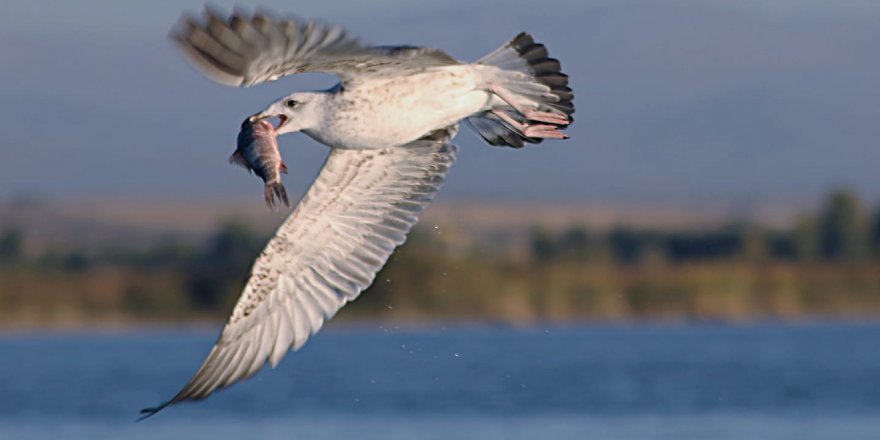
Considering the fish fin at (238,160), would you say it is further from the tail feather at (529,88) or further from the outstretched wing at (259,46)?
the tail feather at (529,88)

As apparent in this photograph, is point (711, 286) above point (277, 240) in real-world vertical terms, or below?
above

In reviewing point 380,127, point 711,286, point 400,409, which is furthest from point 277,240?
point 711,286

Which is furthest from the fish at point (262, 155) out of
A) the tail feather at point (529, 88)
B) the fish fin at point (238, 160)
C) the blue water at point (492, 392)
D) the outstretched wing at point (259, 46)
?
the blue water at point (492, 392)

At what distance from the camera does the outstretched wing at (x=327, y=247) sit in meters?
9.49

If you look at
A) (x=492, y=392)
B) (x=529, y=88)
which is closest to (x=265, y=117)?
(x=529, y=88)

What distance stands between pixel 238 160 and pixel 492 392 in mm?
12655

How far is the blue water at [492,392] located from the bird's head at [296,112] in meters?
8.17

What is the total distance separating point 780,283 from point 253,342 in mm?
16933

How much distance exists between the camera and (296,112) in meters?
8.41

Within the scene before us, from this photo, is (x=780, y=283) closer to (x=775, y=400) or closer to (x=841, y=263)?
(x=841, y=263)

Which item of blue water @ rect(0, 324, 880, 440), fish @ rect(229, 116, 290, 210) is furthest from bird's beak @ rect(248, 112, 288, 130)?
blue water @ rect(0, 324, 880, 440)

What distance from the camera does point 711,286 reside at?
25203mm

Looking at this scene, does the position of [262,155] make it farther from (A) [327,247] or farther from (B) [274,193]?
(A) [327,247]

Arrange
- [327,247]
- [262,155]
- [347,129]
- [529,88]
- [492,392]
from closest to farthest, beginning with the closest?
1. [262,155]
2. [347,129]
3. [529,88]
4. [327,247]
5. [492,392]
